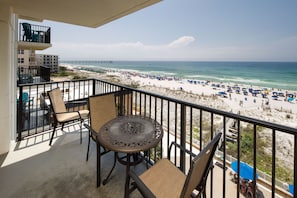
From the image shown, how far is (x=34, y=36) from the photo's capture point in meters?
6.44

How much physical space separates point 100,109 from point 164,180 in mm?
1335

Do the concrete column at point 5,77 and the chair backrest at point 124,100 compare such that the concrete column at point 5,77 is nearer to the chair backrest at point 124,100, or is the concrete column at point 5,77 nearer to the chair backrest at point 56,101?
the chair backrest at point 56,101

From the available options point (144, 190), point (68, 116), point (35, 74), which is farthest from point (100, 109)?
point (35, 74)

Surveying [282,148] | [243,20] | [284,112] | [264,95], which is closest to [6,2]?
[282,148]

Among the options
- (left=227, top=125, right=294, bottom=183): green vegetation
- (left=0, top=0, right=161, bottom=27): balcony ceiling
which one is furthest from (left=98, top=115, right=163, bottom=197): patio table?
(left=227, top=125, right=294, bottom=183): green vegetation

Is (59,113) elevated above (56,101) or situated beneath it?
situated beneath

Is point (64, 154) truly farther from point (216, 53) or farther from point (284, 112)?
point (216, 53)

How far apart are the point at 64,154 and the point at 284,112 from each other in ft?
52.7

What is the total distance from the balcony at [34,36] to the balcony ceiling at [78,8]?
13.6ft

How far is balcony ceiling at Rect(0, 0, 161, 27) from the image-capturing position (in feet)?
7.83

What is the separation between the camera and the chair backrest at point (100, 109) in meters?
2.04

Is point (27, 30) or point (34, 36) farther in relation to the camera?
point (34, 36)

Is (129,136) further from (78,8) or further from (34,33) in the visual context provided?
(34,33)

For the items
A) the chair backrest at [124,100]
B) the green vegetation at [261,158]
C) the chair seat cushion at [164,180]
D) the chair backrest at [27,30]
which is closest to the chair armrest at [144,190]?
the chair seat cushion at [164,180]
